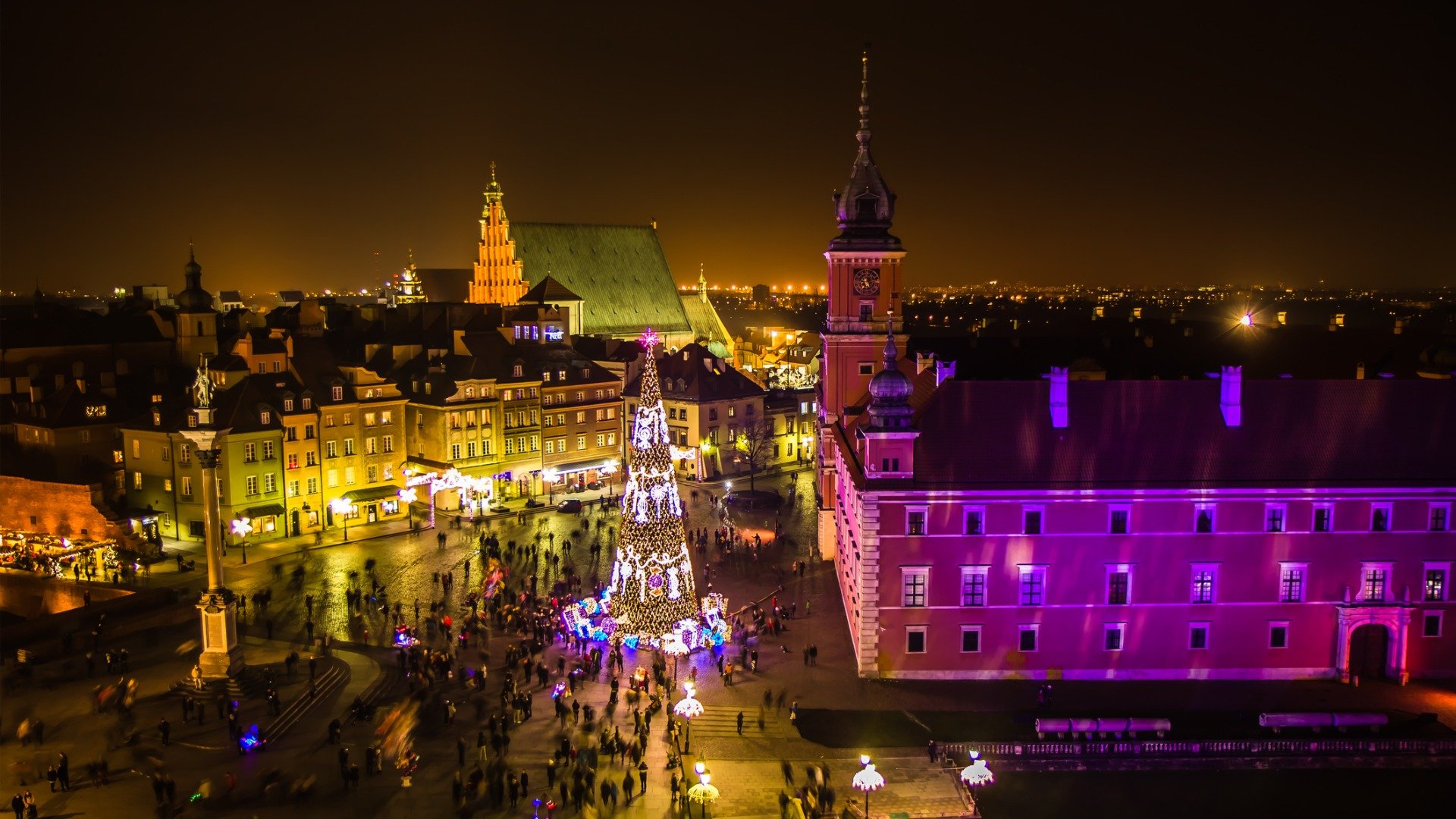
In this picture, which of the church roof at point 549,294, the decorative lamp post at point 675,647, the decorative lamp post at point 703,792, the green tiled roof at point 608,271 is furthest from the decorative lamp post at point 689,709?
the green tiled roof at point 608,271

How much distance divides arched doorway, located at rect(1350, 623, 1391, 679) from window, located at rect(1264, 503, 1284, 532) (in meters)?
4.20

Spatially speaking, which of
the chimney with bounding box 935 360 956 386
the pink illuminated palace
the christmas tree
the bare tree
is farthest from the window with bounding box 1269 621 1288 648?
the bare tree

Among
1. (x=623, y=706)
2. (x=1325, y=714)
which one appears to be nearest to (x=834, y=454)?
(x=623, y=706)

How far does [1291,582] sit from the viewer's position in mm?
35562

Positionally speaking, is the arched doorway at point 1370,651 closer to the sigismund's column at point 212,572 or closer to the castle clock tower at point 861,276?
the castle clock tower at point 861,276

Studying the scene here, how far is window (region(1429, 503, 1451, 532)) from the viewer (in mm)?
35344

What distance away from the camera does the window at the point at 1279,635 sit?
35719 millimetres

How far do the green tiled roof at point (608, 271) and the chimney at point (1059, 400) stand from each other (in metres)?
60.6

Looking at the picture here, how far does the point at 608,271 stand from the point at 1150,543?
68.9 metres

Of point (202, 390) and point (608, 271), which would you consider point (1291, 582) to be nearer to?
point (202, 390)

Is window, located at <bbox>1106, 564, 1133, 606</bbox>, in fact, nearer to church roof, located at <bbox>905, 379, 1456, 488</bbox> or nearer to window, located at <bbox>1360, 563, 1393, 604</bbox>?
church roof, located at <bbox>905, 379, 1456, 488</bbox>

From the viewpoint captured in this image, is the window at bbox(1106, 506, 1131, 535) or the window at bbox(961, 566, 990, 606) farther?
the window at bbox(961, 566, 990, 606)

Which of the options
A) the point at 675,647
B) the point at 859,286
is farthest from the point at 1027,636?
the point at 859,286

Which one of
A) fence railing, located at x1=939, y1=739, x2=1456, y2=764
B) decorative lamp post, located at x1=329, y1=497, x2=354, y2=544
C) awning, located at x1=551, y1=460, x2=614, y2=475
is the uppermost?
awning, located at x1=551, y1=460, x2=614, y2=475
